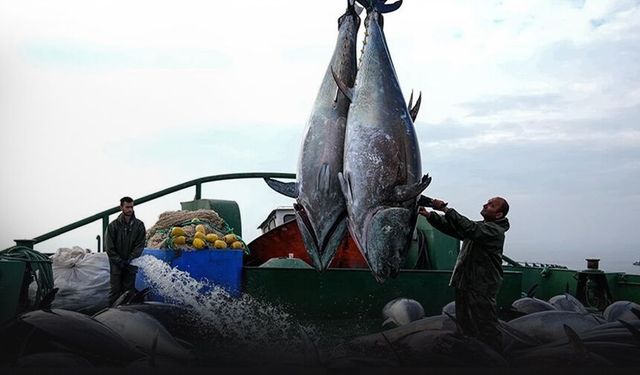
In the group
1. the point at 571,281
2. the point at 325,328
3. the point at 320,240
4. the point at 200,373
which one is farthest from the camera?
the point at 571,281

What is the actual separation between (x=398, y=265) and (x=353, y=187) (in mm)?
629

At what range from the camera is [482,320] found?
542 cm

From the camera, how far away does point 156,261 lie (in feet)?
25.3

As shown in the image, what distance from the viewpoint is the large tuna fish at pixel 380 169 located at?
4.63 m

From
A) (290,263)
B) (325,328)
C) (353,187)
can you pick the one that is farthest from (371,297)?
(353,187)

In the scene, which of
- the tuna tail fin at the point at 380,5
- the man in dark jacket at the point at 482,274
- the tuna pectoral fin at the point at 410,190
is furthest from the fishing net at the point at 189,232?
the tuna pectoral fin at the point at 410,190

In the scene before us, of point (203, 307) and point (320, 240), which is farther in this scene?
point (203, 307)

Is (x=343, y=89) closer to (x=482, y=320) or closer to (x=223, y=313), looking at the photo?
(x=482, y=320)

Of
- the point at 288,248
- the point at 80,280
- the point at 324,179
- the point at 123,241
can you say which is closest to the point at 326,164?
the point at 324,179

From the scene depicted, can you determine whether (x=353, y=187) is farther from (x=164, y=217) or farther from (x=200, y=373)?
(x=164, y=217)

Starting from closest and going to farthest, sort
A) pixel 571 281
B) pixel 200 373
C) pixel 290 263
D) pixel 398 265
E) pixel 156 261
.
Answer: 1. pixel 200 373
2. pixel 398 265
3. pixel 156 261
4. pixel 290 263
5. pixel 571 281

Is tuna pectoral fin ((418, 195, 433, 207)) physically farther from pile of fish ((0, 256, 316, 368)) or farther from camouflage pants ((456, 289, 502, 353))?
pile of fish ((0, 256, 316, 368))

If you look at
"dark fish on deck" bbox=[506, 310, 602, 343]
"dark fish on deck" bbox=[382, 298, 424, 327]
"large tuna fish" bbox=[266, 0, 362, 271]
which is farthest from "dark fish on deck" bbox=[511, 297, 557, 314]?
"large tuna fish" bbox=[266, 0, 362, 271]

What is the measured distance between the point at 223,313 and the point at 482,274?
296 cm
